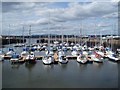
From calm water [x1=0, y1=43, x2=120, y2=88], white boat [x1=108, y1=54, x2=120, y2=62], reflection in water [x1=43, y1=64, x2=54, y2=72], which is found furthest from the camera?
white boat [x1=108, y1=54, x2=120, y2=62]

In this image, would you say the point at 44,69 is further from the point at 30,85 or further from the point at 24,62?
the point at 30,85

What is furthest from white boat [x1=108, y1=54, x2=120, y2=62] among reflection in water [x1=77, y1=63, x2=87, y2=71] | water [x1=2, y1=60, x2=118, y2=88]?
reflection in water [x1=77, y1=63, x2=87, y2=71]

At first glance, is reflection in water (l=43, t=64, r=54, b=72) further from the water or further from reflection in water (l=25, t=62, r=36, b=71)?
reflection in water (l=25, t=62, r=36, b=71)

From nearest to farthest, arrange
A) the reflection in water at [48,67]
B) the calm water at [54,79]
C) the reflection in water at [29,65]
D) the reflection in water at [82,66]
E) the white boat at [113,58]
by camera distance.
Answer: the calm water at [54,79], the reflection in water at [48,67], the reflection in water at [82,66], the reflection in water at [29,65], the white boat at [113,58]

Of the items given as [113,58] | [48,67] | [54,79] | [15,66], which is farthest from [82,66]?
[54,79]

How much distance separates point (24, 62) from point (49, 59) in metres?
1.60

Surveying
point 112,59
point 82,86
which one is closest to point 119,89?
point 82,86

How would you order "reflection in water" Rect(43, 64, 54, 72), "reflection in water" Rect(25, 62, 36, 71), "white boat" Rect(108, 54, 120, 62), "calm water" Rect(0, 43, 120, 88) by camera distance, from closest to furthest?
"calm water" Rect(0, 43, 120, 88), "reflection in water" Rect(43, 64, 54, 72), "reflection in water" Rect(25, 62, 36, 71), "white boat" Rect(108, 54, 120, 62)

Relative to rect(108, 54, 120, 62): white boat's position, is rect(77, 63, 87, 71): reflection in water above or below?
below

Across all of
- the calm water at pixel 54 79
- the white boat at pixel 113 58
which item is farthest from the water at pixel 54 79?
the white boat at pixel 113 58

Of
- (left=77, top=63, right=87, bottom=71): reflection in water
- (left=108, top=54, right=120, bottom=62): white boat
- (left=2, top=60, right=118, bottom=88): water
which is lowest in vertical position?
(left=2, top=60, right=118, bottom=88): water

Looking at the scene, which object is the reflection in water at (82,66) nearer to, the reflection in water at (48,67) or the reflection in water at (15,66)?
the reflection in water at (48,67)

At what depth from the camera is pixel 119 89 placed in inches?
280

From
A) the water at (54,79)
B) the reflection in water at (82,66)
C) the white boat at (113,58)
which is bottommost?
the water at (54,79)
